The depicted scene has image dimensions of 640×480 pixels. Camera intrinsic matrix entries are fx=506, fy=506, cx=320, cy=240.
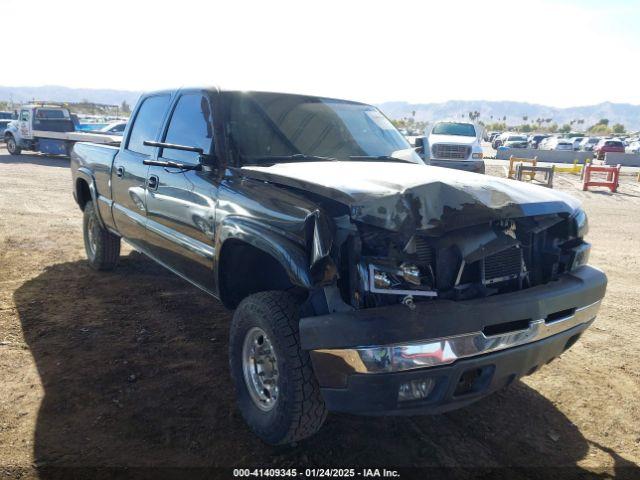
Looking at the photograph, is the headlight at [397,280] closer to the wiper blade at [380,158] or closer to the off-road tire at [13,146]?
the wiper blade at [380,158]

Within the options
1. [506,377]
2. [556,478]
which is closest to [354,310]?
[506,377]

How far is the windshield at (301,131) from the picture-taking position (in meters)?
3.38

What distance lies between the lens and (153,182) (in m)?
3.91

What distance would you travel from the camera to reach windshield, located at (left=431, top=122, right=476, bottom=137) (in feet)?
55.7

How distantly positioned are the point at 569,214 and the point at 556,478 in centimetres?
A: 139

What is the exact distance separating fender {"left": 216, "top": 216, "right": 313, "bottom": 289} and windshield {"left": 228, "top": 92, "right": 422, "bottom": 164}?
0.54 metres

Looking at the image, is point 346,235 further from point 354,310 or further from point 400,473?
point 400,473

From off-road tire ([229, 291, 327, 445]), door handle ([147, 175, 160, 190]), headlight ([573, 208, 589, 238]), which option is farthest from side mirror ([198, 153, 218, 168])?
headlight ([573, 208, 589, 238])

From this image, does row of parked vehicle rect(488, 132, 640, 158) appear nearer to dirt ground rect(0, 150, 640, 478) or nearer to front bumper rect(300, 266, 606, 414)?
dirt ground rect(0, 150, 640, 478)

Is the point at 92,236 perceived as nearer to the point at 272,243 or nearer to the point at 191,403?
the point at 191,403

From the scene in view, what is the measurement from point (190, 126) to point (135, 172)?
35.5 inches

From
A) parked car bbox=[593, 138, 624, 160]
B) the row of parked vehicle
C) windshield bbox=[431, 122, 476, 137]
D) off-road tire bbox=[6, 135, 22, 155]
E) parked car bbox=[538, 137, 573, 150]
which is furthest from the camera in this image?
parked car bbox=[538, 137, 573, 150]

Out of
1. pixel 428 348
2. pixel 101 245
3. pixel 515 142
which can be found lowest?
pixel 101 245

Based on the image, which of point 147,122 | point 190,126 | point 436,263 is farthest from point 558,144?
point 436,263
